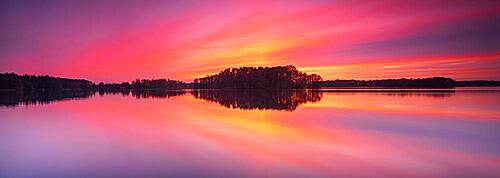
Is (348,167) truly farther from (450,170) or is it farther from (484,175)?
(484,175)

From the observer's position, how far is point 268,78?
320ft

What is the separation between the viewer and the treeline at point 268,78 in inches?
3819

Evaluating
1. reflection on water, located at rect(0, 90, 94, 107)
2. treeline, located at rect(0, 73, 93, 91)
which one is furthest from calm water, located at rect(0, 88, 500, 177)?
treeline, located at rect(0, 73, 93, 91)

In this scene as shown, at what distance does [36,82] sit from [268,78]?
7555 cm

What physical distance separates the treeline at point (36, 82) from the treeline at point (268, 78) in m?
59.4

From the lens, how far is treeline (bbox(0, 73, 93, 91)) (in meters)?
88.0

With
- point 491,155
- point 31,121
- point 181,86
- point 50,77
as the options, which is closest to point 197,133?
point 491,155

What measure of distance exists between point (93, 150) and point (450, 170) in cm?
788

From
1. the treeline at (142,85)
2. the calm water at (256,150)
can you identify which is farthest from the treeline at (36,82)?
the calm water at (256,150)

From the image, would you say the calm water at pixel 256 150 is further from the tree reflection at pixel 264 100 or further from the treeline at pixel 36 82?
the treeline at pixel 36 82

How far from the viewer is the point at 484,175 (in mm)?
5617

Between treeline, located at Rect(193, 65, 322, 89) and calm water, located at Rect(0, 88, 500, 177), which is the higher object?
treeline, located at Rect(193, 65, 322, 89)

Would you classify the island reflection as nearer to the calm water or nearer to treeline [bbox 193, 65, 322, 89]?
the calm water

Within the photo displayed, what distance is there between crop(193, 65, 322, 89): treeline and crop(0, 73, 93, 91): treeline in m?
59.4
